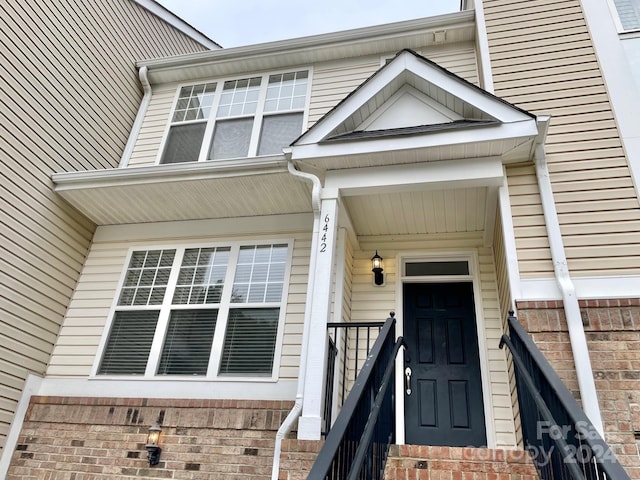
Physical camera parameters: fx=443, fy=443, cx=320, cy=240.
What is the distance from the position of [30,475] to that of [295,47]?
6000mm

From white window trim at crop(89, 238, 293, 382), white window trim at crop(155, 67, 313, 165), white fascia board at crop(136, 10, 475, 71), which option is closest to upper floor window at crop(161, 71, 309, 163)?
white window trim at crop(155, 67, 313, 165)

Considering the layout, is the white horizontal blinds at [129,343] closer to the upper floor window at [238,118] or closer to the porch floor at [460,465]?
A: the upper floor window at [238,118]

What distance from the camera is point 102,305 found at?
5.34m

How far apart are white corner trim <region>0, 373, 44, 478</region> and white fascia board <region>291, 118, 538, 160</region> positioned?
376cm

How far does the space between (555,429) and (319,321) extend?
2025mm

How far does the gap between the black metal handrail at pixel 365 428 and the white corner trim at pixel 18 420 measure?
4.03 meters

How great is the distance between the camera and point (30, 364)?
15.9 feet

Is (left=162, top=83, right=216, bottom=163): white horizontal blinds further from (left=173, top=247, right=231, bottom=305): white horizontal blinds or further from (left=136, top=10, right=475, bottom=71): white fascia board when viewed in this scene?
(left=173, top=247, right=231, bottom=305): white horizontal blinds

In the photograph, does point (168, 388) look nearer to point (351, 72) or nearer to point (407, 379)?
point (407, 379)

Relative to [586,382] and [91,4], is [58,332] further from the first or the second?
[586,382]

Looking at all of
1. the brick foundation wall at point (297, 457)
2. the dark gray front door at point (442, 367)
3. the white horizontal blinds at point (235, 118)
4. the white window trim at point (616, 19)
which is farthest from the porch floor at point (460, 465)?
the white window trim at point (616, 19)

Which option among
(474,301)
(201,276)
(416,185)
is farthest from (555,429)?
(201,276)

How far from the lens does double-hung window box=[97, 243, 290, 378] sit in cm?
475

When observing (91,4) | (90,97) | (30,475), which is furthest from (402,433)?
(91,4)
